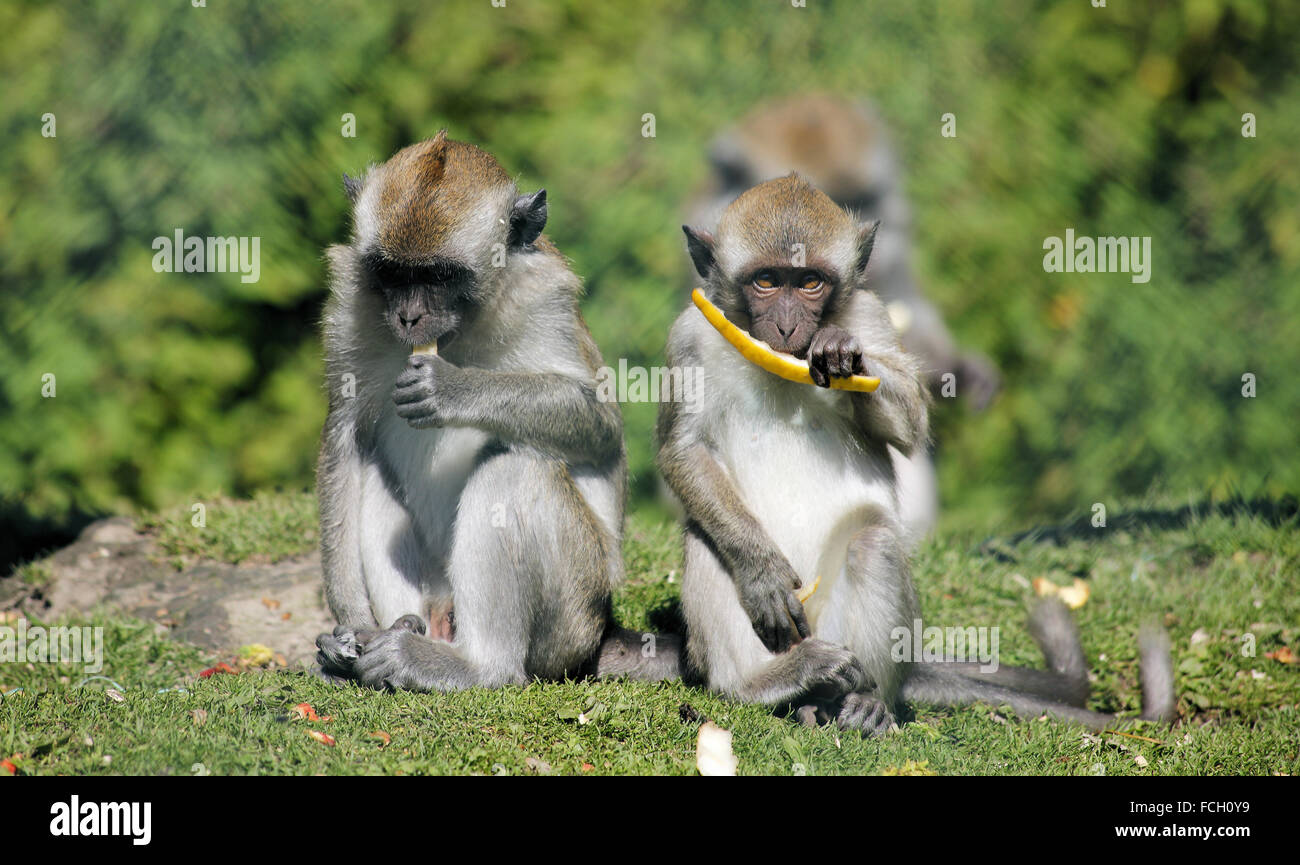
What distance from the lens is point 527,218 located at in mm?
6367

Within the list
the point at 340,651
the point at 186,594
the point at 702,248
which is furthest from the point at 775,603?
the point at 186,594

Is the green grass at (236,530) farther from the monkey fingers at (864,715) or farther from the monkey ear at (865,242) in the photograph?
the monkey ear at (865,242)

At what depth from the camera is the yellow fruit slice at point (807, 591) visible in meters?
6.31

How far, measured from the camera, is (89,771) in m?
5.01

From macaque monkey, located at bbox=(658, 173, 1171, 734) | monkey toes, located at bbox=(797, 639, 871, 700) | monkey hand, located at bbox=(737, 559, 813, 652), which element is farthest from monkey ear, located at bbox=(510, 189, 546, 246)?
monkey toes, located at bbox=(797, 639, 871, 700)

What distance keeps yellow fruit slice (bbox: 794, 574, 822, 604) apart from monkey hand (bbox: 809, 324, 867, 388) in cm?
113

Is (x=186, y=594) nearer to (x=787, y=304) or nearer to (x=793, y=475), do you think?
(x=793, y=475)

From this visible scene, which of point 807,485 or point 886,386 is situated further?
point 807,485

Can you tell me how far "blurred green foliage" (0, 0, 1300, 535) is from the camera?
378 inches

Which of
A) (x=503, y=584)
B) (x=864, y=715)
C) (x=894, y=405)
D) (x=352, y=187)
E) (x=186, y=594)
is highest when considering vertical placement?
(x=352, y=187)

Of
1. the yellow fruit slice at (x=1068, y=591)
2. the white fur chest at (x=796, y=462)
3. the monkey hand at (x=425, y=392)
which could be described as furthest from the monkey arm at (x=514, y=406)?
the yellow fruit slice at (x=1068, y=591)

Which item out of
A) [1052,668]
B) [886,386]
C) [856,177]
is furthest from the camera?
[856,177]

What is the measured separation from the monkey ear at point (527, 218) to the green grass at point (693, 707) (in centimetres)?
217

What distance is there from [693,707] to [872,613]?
0.95m
